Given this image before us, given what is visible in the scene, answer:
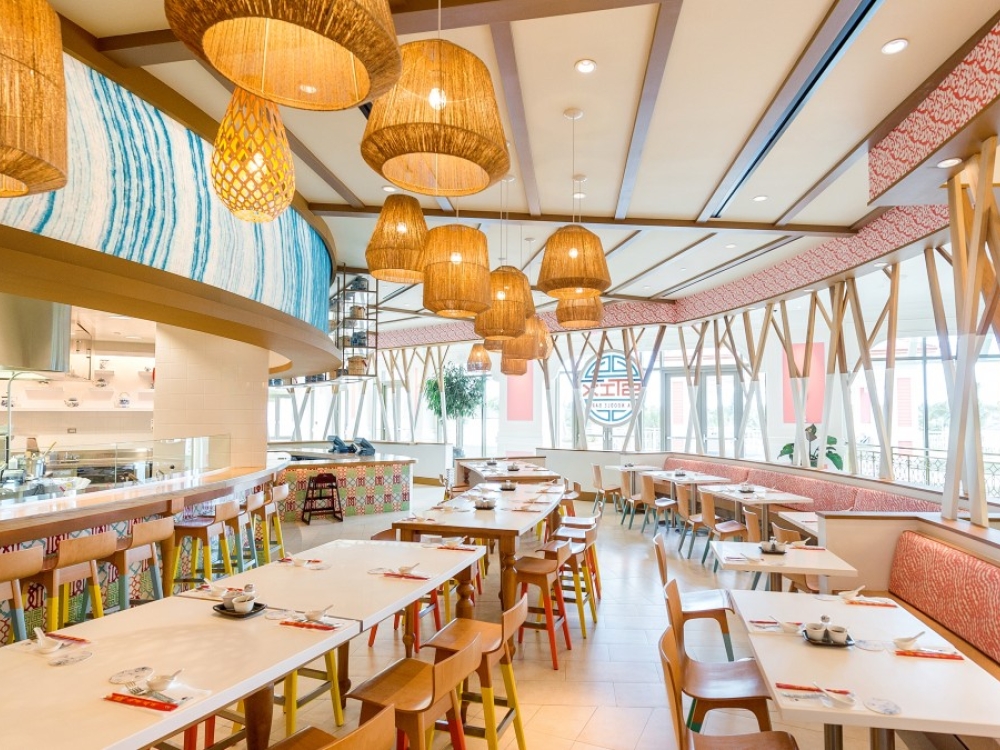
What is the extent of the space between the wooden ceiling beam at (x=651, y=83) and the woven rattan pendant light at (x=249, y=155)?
2032 mm

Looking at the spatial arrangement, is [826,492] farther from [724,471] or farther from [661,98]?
[661,98]

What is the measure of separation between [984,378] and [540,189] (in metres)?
9.25

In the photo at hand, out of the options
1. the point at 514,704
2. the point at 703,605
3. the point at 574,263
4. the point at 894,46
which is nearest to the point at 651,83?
the point at 574,263

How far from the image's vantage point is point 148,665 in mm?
2066

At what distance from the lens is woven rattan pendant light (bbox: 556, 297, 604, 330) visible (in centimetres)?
611

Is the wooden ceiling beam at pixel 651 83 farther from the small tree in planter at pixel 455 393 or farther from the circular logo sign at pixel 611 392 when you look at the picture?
the small tree in planter at pixel 455 393

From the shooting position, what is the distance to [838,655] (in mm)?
2562

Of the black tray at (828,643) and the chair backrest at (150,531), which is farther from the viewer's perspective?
the chair backrest at (150,531)

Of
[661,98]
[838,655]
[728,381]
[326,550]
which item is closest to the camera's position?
[838,655]

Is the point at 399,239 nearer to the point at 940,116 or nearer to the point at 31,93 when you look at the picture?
the point at 31,93

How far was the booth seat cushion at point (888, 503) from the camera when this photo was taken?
6.06 meters

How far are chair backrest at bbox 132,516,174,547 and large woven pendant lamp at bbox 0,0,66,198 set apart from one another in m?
3.29

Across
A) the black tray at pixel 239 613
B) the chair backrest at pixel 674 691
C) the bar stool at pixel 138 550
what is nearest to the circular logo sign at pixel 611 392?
the bar stool at pixel 138 550

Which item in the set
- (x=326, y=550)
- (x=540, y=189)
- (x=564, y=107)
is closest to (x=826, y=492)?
(x=540, y=189)
